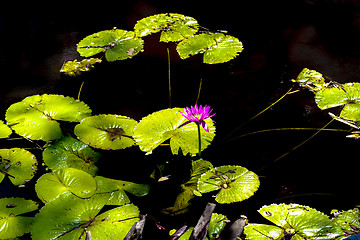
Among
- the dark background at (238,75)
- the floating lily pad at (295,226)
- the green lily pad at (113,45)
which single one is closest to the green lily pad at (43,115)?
the dark background at (238,75)

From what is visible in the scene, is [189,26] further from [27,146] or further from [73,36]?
[27,146]

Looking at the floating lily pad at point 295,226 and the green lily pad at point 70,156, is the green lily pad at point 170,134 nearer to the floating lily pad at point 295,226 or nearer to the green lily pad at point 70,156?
the green lily pad at point 70,156

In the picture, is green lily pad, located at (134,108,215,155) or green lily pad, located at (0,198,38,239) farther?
green lily pad, located at (134,108,215,155)

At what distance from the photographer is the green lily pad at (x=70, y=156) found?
139cm

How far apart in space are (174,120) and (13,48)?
1.55m

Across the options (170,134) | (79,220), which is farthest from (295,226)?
(79,220)

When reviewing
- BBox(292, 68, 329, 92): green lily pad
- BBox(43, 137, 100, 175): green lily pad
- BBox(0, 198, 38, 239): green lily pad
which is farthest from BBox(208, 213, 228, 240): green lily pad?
BBox(292, 68, 329, 92): green lily pad

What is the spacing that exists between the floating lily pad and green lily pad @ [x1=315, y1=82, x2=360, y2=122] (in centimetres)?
70

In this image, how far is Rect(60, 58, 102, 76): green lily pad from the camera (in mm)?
2121

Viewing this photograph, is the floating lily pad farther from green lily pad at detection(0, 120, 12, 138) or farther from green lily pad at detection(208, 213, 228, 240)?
green lily pad at detection(0, 120, 12, 138)

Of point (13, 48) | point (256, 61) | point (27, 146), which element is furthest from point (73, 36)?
point (256, 61)

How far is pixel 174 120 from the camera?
1.50 meters

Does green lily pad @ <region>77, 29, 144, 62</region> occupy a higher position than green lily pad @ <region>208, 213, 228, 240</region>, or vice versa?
green lily pad @ <region>77, 29, 144, 62</region>

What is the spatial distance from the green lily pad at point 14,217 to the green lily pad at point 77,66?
1051mm
